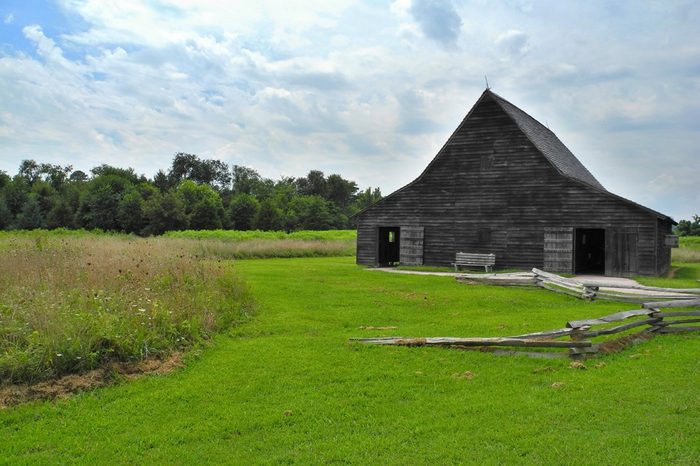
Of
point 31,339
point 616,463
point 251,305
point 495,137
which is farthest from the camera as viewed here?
point 495,137

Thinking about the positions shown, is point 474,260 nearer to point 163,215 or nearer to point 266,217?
point 163,215

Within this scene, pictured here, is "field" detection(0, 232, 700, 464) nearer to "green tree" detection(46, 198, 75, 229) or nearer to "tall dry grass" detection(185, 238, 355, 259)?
"tall dry grass" detection(185, 238, 355, 259)

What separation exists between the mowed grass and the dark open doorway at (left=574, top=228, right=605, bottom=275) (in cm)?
2171

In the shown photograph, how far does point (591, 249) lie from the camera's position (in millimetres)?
35000

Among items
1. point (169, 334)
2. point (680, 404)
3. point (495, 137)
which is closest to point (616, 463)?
point (680, 404)

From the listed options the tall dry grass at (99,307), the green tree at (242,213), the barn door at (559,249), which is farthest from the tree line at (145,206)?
the tall dry grass at (99,307)

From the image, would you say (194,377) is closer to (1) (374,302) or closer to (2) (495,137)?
(1) (374,302)

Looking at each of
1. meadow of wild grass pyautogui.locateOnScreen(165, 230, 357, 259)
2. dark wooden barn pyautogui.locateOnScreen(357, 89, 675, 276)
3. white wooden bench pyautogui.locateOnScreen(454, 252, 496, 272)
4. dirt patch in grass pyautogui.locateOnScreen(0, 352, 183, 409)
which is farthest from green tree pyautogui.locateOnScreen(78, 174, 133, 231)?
dirt patch in grass pyautogui.locateOnScreen(0, 352, 183, 409)

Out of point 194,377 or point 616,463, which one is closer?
point 616,463

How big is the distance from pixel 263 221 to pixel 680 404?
81.5m

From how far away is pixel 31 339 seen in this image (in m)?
8.61

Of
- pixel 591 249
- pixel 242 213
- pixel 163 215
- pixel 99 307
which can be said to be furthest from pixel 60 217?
pixel 99 307

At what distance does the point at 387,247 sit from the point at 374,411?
28271mm

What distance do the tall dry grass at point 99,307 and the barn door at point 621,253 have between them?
1907 cm
